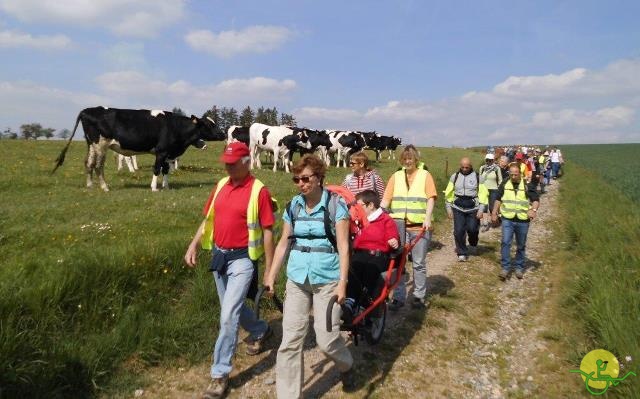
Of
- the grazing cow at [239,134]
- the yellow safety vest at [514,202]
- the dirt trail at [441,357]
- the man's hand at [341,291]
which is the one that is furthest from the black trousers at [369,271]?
the grazing cow at [239,134]

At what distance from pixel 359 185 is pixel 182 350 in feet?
11.3

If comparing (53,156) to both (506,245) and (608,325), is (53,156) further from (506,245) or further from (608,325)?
(608,325)

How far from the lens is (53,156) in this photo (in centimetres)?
1973

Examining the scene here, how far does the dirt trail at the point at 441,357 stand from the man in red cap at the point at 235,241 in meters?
0.46

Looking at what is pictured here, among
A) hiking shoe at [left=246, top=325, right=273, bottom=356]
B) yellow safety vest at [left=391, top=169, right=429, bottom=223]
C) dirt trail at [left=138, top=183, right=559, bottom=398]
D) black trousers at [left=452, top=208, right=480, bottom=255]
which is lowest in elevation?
dirt trail at [left=138, top=183, right=559, bottom=398]

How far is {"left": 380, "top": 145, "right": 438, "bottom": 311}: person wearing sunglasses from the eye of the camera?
621 cm

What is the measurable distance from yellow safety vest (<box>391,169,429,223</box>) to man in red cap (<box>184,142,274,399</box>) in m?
2.66

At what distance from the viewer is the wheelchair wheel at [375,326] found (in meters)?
4.89

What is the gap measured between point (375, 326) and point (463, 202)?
500 centimetres

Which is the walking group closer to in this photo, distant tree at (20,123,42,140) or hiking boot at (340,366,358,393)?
hiking boot at (340,366,358,393)

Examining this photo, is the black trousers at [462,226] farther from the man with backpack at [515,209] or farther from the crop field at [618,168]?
the crop field at [618,168]

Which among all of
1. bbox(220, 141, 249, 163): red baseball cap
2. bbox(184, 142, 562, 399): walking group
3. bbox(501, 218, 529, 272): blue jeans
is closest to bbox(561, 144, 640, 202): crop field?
bbox(501, 218, 529, 272): blue jeans

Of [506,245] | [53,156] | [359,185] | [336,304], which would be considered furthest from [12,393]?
[53,156]

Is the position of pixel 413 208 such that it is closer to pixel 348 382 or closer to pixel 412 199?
pixel 412 199
